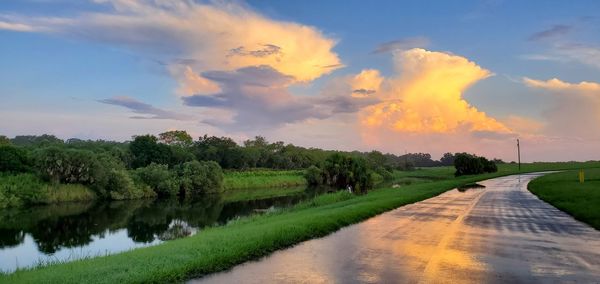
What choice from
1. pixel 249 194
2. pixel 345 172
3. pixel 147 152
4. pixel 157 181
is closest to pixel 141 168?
pixel 157 181

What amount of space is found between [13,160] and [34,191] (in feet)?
26.5

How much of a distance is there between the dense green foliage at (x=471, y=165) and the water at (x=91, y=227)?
7171cm

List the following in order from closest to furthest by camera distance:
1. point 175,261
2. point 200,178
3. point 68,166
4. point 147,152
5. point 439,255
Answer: point 175,261 → point 439,255 → point 68,166 → point 200,178 → point 147,152

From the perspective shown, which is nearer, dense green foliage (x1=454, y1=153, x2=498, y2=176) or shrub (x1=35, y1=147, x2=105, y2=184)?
shrub (x1=35, y1=147, x2=105, y2=184)

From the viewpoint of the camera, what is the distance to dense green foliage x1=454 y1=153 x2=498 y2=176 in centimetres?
10800

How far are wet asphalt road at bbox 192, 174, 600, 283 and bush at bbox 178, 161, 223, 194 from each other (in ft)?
Result: 178

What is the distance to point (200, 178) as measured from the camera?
72.9 meters

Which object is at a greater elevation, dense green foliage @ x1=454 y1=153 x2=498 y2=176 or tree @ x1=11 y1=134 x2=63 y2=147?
tree @ x1=11 y1=134 x2=63 y2=147

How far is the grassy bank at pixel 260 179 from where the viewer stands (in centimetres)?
8756

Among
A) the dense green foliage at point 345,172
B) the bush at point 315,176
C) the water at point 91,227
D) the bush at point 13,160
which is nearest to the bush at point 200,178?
the water at point 91,227

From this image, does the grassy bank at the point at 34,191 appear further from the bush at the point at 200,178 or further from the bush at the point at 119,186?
the bush at the point at 200,178

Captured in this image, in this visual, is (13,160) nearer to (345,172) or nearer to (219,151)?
(345,172)

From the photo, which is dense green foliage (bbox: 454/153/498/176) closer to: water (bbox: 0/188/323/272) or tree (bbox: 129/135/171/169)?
tree (bbox: 129/135/171/169)

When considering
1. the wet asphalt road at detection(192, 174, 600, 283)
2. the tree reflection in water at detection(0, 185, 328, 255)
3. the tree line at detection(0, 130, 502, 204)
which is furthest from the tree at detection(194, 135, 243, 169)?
the wet asphalt road at detection(192, 174, 600, 283)
